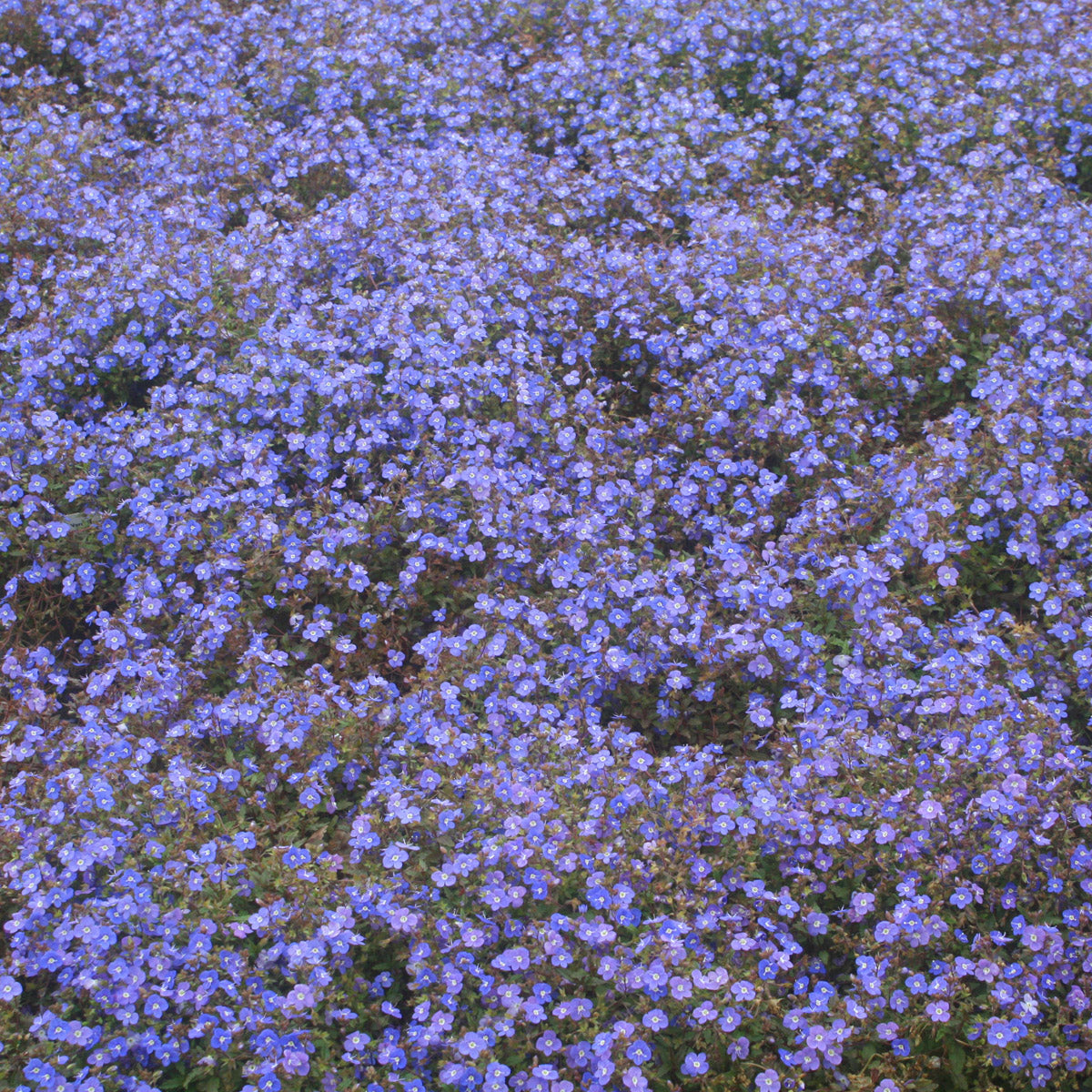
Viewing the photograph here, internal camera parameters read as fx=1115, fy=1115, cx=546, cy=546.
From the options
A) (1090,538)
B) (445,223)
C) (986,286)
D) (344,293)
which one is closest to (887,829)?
(1090,538)

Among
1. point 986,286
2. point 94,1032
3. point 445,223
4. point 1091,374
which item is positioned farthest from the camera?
point 445,223

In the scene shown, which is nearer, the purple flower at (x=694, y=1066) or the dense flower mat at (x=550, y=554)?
the purple flower at (x=694, y=1066)

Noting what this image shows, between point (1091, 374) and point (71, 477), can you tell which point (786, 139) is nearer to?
point (1091, 374)

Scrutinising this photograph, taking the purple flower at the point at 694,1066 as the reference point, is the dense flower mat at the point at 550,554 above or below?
above

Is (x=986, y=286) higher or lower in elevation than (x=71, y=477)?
higher

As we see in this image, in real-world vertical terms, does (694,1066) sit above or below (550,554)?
below

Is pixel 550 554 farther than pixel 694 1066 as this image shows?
Yes

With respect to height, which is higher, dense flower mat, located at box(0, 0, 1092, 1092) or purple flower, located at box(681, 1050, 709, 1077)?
dense flower mat, located at box(0, 0, 1092, 1092)

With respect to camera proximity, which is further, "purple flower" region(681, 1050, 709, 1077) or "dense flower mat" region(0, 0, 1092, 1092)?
"dense flower mat" region(0, 0, 1092, 1092)
